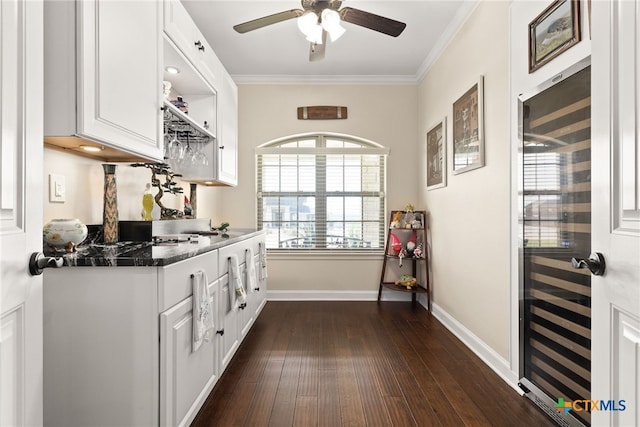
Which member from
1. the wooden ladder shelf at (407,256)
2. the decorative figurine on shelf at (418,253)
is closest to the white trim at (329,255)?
the wooden ladder shelf at (407,256)

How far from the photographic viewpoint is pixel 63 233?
1.44 metres

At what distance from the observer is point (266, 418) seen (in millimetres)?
1786

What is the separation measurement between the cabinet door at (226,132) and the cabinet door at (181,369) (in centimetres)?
174

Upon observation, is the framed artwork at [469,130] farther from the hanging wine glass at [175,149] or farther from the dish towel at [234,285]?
the hanging wine glass at [175,149]

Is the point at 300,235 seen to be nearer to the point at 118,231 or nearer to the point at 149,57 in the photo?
the point at 118,231

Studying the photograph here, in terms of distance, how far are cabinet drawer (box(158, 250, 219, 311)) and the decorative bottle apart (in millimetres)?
560

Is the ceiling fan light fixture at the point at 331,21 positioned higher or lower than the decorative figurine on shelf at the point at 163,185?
higher

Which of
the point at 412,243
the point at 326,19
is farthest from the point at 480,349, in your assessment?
the point at 326,19

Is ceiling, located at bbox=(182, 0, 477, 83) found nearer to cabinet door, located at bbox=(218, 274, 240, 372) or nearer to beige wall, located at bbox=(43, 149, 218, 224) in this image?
beige wall, located at bbox=(43, 149, 218, 224)

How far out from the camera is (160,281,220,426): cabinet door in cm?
135

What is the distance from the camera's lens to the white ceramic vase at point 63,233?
1.42 meters

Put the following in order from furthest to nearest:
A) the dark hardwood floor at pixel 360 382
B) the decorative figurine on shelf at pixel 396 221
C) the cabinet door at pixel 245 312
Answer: the decorative figurine on shelf at pixel 396 221
the cabinet door at pixel 245 312
the dark hardwood floor at pixel 360 382

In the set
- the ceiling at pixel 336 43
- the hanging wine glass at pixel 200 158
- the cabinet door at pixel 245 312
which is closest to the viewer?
the cabinet door at pixel 245 312

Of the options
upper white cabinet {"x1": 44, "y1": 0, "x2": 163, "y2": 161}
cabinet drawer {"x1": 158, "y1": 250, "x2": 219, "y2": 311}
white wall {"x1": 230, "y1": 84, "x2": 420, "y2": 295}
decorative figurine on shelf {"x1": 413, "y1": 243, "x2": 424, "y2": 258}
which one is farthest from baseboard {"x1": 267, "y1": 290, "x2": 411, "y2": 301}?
upper white cabinet {"x1": 44, "y1": 0, "x2": 163, "y2": 161}
